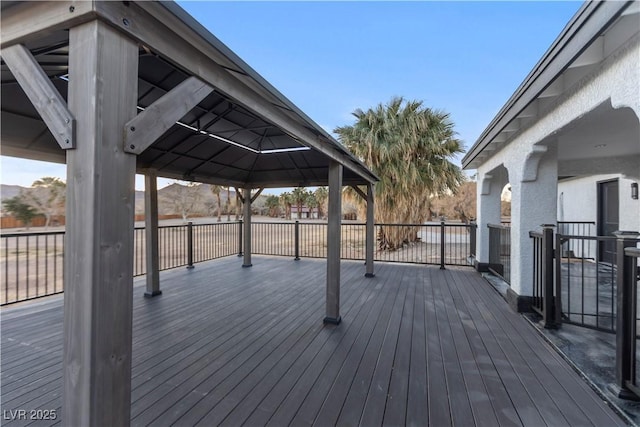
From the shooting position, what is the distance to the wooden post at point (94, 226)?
1062 millimetres

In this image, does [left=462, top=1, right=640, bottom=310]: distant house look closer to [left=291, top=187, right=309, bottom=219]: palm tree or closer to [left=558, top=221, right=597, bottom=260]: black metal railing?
[left=558, top=221, right=597, bottom=260]: black metal railing

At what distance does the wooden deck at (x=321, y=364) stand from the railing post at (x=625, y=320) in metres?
0.24

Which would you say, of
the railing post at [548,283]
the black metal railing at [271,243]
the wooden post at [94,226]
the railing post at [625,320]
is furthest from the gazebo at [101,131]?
the black metal railing at [271,243]

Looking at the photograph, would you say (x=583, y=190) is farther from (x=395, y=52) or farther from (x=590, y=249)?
(x=395, y=52)

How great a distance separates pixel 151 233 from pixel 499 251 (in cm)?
663

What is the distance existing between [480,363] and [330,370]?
1385 millimetres

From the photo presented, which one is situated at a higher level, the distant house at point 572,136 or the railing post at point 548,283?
the distant house at point 572,136

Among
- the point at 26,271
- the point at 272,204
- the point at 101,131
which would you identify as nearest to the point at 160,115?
the point at 101,131

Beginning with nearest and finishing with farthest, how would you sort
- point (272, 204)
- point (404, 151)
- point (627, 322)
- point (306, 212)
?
1. point (627, 322)
2. point (404, 151)
3. point (306, 212)
4. point (272, 204)

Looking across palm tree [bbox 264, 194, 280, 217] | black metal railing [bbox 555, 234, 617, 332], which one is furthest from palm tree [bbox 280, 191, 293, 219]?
black metal railing [bbox 555, 234, 617, 332]

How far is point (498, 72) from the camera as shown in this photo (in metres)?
12.0

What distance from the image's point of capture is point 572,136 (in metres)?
3.84

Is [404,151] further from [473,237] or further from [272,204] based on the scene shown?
[272,204]

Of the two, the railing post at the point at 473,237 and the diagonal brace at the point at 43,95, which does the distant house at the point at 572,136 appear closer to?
the railing post at the point at 473,237
